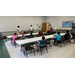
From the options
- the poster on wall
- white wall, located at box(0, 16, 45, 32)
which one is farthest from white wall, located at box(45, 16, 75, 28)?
white wall, located at box(0, 16, 45, 32)

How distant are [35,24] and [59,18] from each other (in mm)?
3589

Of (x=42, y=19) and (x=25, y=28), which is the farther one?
(x=42, y=19)

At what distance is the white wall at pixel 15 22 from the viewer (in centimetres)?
708

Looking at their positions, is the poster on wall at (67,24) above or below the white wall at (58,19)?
below

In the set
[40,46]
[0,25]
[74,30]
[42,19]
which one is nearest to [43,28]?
[42,19]

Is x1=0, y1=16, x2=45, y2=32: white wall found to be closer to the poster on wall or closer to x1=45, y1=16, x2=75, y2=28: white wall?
x1=45, y1=16, x2=75, y2=28: white wall

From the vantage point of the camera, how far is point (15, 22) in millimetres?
7797

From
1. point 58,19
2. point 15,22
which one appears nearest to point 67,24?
point 58,19

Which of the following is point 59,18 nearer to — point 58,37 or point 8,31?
point 58,37

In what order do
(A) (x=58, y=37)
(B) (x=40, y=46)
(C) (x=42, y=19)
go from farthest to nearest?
(C) (x=42, y=19) → (A) (x=58, y=37) → (B) (x=40, y=46)

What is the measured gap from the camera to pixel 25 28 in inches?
341

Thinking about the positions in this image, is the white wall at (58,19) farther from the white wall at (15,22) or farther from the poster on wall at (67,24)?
the white wall at (15,22)

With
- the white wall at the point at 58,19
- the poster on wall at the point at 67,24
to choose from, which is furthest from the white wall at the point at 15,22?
the poster on wall at the point at 67,24

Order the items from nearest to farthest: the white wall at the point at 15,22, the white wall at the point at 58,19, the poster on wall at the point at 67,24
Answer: the white wall at the point at 15,22, the poster on wall at the point at 67,24, the white wall at the point at 58,19
